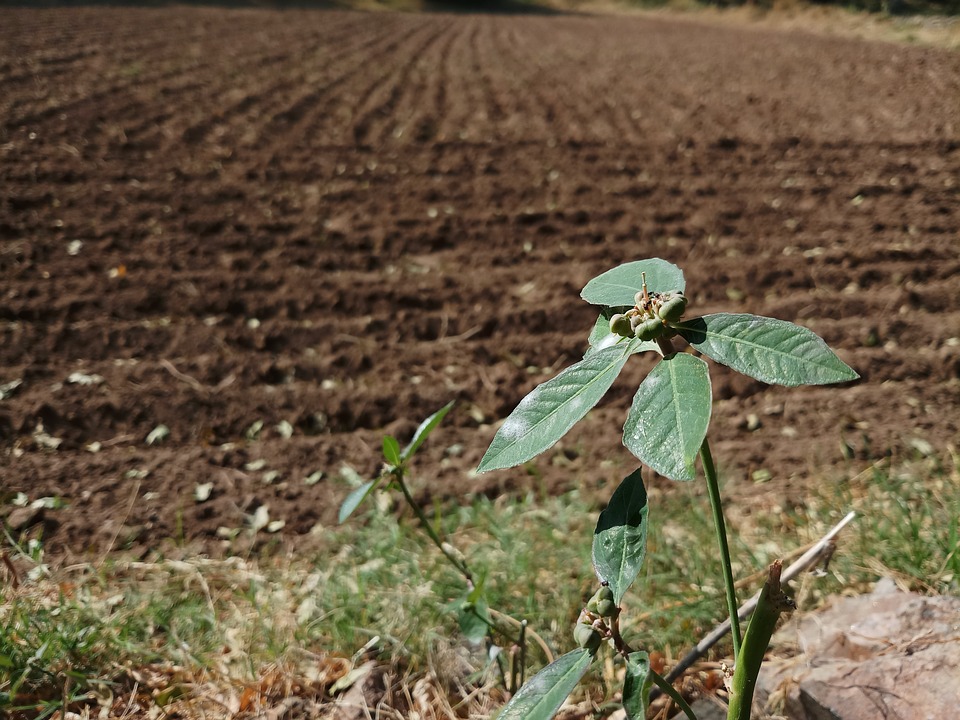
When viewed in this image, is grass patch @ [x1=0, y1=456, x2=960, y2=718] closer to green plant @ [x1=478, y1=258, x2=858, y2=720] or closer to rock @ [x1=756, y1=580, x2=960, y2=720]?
rock @ [x1=756, y1=580, x2=960, y2=720]

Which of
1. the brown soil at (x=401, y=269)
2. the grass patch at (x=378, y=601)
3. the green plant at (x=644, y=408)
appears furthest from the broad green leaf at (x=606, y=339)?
the brown soil at (x=401, y=269)

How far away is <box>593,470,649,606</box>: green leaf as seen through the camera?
91 cm

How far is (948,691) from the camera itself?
136cm

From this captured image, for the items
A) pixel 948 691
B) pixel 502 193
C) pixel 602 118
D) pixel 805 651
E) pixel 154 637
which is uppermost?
pixel 602 118

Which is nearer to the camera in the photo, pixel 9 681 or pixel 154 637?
pixel 9 681

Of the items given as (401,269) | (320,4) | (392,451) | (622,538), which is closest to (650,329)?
(622,538)

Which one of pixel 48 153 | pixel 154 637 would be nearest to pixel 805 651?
pixel 154 637

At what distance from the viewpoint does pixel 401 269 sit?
415 cm

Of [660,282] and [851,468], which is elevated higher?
[660,282]

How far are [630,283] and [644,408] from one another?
0.23 metres

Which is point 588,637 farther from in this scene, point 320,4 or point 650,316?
point 320,4

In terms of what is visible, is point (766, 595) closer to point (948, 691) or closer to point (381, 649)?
point (948, 691)

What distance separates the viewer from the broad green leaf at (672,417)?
708 millimetres

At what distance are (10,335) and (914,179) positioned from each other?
5.69m
